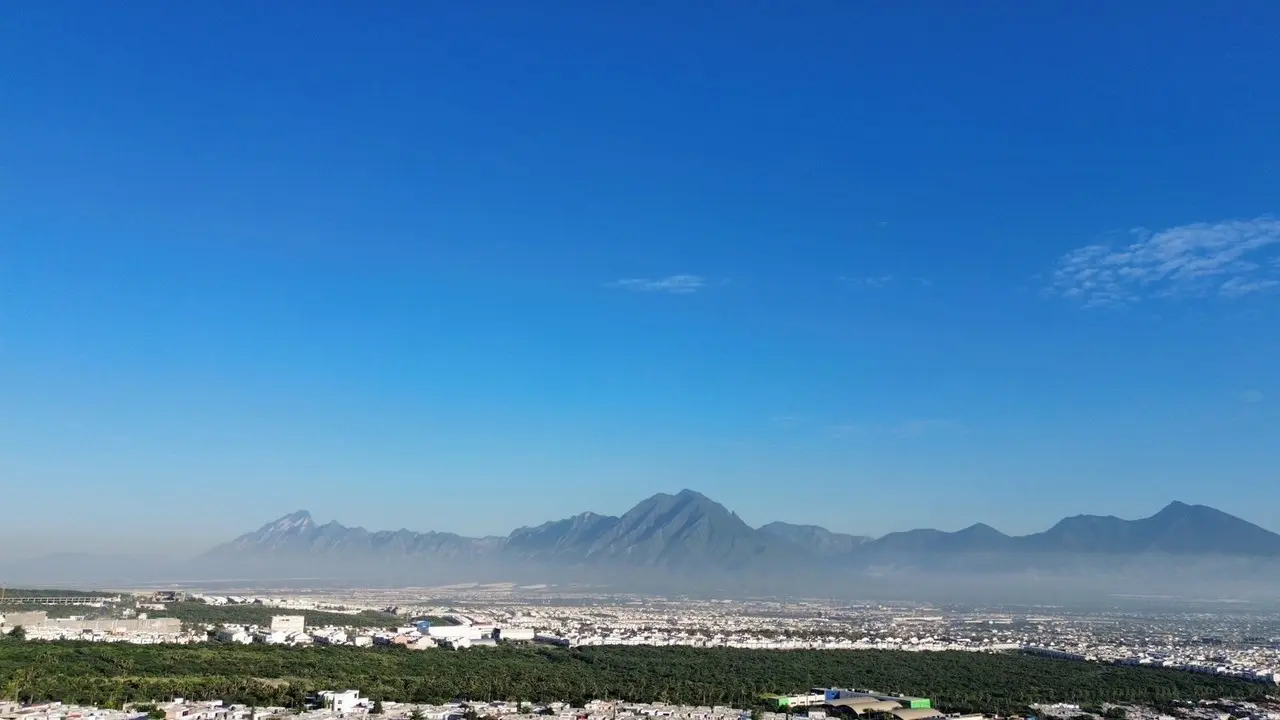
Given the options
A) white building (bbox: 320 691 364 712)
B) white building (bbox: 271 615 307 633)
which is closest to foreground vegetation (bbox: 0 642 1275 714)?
white building (bbox: 320 691 364 712)

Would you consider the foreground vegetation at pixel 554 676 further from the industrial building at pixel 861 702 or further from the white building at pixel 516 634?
the white building at pixel 516 634

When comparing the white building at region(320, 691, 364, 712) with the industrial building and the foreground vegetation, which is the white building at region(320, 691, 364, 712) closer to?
the foreground vegetation

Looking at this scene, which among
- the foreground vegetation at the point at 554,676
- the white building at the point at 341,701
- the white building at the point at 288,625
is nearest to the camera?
the white building at the point at 341,701

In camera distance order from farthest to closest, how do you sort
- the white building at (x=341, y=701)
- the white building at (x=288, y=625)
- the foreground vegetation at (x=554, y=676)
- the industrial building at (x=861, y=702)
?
the white building at (x=288, y=625)
the industrial building at (x=861, y=702)
the foreground vegetation at (x=554, y=676)
the white building at (x=341, y=701)

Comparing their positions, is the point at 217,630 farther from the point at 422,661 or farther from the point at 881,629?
the point at 881,629

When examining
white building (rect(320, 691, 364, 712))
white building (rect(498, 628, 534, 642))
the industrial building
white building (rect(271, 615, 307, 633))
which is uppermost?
white building (rect(271, 615, 307, 633))

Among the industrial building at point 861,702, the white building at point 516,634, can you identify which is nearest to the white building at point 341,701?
the industrial building at point 861,702

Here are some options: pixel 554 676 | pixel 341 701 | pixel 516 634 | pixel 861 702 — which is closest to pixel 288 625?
pixel 516 634

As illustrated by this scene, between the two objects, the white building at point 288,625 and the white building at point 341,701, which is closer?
the white building at point 341,701

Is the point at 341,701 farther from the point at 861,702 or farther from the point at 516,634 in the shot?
the point at 516,634
